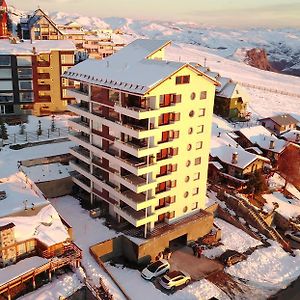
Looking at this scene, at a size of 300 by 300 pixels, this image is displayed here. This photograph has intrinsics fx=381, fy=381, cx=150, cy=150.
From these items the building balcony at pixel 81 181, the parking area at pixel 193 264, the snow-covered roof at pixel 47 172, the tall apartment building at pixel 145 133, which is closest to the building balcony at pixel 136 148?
the tall apartment building at pixel 145 133

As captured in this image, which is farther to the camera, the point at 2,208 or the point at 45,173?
the point at 45,173

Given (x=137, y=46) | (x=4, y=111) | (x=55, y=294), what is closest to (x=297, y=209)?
(x=137, y=46)

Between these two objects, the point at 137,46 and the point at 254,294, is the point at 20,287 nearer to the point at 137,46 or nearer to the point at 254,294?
the point at 254,294

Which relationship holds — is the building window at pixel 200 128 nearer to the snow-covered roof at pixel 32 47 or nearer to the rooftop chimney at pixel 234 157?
the rooftop chimney at pixel 234 157

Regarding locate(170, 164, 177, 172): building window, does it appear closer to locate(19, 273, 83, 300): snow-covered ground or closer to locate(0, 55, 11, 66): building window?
locate(19, 273, 83, 300): snow-covered ground

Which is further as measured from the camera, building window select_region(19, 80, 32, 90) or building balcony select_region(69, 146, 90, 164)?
building window select_region(19, 80, 32, 90)

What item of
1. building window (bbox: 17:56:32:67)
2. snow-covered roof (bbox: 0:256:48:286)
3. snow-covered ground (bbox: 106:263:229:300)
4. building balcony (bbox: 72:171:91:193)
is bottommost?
snow-covered ground (bbox: 106:263:229:300)

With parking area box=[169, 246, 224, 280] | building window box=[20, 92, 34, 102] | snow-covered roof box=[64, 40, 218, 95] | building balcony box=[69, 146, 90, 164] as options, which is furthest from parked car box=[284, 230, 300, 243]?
building window box=[20, 92, 34, 102]
